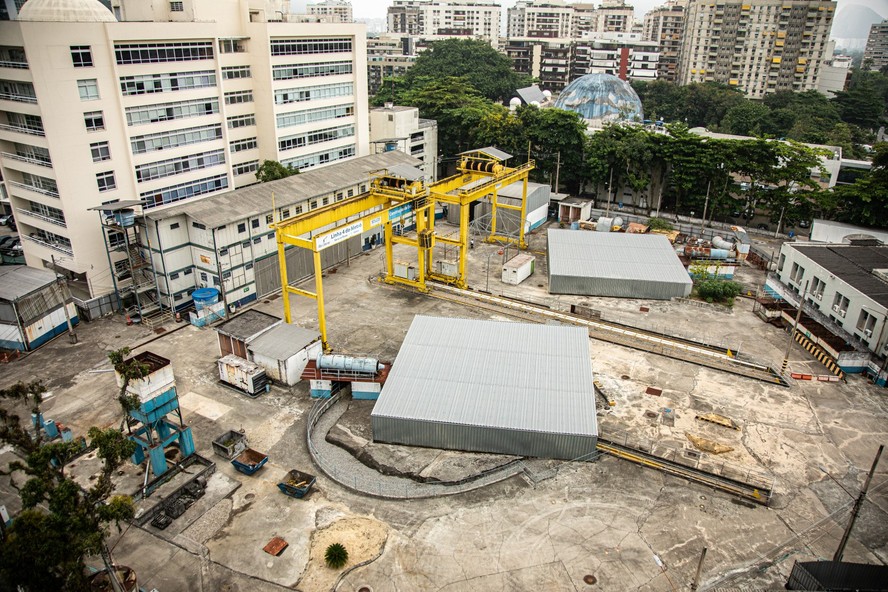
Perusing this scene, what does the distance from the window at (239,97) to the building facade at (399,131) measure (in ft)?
43.4

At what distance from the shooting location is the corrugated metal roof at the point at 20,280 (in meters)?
34.0

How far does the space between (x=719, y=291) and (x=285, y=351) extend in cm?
2954

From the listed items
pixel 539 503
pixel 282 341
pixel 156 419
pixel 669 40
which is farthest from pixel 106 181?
pixel 669 40

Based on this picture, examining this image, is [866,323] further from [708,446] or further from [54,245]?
[54,245]

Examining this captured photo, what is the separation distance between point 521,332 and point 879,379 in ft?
64.1

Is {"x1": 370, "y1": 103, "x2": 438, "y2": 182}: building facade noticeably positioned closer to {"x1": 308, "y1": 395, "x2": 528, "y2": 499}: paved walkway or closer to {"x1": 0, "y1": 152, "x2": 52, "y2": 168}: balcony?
{"x1": 0, "y1": 152, "x2": 52, "y2": 168}: balcony

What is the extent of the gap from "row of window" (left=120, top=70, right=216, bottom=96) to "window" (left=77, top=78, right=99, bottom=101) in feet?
5.46

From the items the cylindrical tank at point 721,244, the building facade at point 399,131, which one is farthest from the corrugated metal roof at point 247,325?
the cylindrical tank at point 721,244

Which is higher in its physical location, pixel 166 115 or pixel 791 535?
pixel 166 115

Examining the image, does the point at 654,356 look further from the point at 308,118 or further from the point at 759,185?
the point at 308,118

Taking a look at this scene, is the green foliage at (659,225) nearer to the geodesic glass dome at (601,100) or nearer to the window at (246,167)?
the window at (246,167)

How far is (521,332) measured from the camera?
31.9m

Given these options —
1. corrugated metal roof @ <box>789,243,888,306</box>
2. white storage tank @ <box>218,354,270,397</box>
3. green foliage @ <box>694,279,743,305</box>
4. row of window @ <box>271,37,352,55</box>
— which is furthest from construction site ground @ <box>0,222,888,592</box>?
row of window @ <box>271,37,352,55</box>

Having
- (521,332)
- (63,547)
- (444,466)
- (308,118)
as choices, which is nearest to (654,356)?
(521,332)
